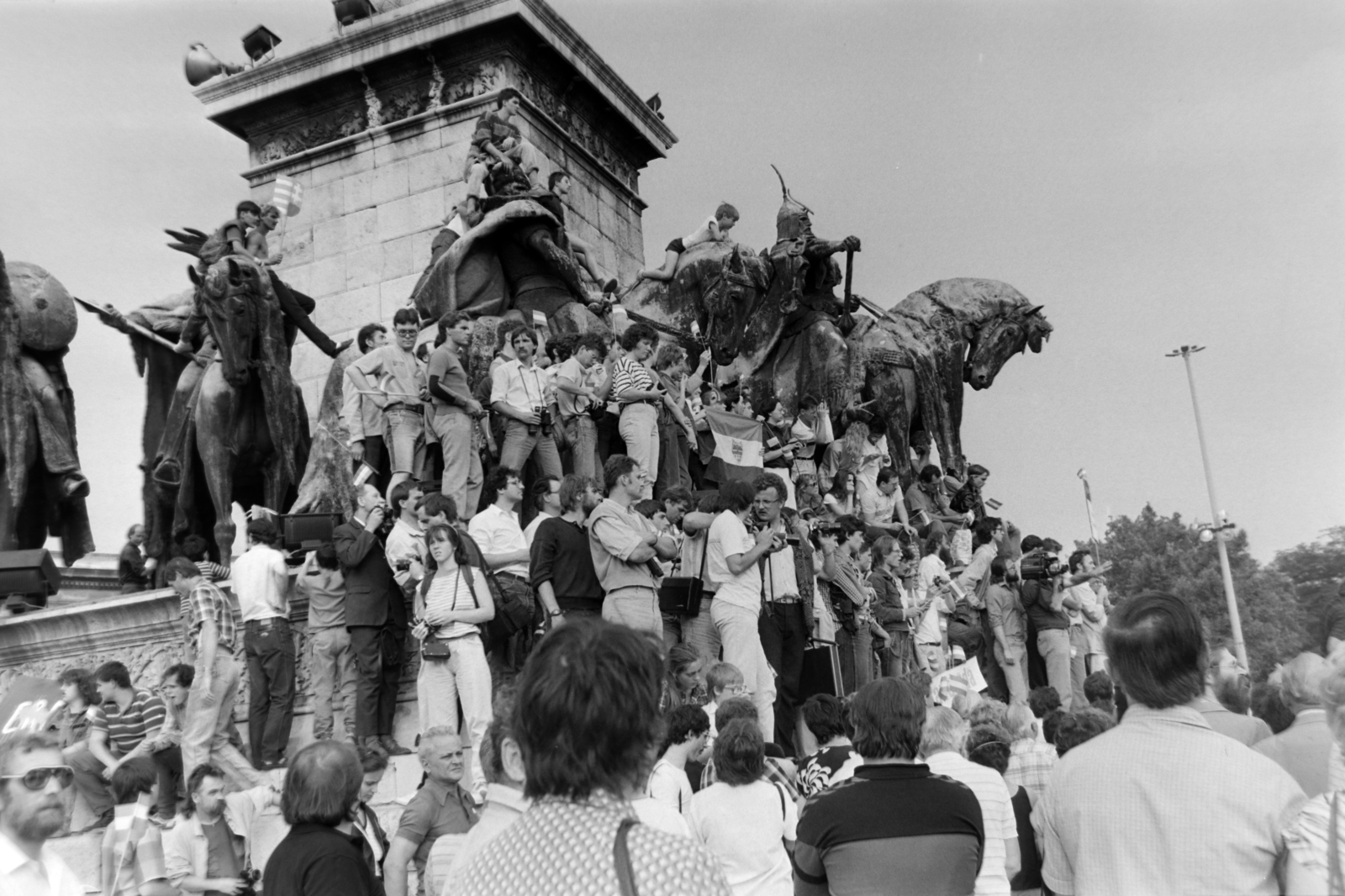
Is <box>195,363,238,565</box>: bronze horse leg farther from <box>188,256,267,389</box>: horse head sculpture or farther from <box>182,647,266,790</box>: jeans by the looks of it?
<box>182,647,266,790</box>: jeans

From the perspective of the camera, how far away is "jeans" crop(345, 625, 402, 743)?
8.83m

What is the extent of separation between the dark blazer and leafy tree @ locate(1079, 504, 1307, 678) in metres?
29.1

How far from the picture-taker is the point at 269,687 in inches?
361

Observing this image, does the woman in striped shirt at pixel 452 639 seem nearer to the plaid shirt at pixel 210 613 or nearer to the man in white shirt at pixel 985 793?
the plaid shirt at pixel 210 613

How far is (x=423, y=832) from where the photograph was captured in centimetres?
533

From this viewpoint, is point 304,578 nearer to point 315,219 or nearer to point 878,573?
point 878,573

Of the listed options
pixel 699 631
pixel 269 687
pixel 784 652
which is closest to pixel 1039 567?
pixel 784 652

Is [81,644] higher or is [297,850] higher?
[81,644]

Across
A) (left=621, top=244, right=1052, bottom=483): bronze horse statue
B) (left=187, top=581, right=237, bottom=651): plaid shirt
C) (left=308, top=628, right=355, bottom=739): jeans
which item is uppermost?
(left=621, top=244, right=1052, bottom=483): bronze horse statue

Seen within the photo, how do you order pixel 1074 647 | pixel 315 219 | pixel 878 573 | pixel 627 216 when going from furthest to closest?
pixel 627 216
pixel 315 219
pixel 1074 647
pixel 878 573

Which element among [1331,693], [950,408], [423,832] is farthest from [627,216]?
[1331,693]

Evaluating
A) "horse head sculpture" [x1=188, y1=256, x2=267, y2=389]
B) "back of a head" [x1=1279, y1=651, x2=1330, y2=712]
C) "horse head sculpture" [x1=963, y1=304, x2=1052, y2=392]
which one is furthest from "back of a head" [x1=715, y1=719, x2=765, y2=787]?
"horse head sculpture" [x1=963, y1=304, x2=1052, y2=392]

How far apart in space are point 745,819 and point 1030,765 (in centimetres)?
162

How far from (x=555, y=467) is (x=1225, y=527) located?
116 ft
